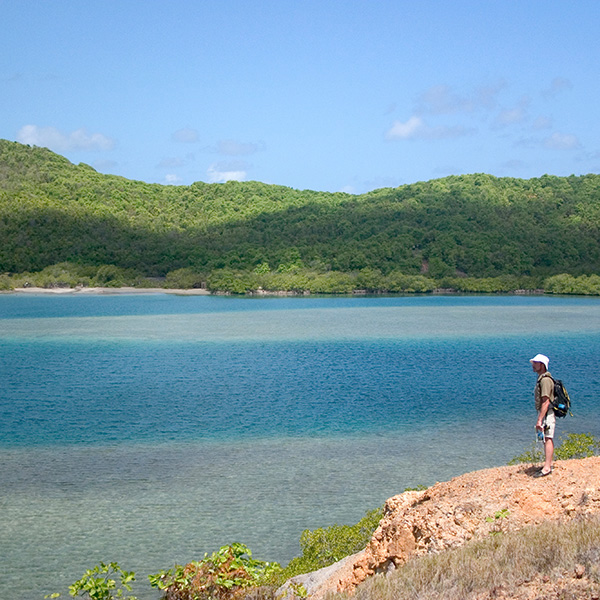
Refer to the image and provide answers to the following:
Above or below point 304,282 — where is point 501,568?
below

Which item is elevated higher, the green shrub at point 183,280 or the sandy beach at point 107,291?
the green shrub at point 183,280

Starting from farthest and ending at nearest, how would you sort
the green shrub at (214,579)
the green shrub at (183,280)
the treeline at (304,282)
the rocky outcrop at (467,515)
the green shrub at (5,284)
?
the green shrub at (183,280) → the treeline at (304,282) → the green shrub at (5,284) → the green shrub at (214,579) → the rocky outcrop at (467,515)

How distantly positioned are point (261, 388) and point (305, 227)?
127431 millimetres

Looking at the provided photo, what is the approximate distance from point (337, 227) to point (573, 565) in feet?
486

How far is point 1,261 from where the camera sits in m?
126

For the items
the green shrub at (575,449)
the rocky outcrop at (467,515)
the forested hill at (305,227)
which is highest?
the forested hill at (305,227)

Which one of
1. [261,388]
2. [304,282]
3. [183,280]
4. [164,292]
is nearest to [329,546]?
[261,388]

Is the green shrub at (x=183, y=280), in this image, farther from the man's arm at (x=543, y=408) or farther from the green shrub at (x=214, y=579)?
the man's arm at (x=543, y=408)

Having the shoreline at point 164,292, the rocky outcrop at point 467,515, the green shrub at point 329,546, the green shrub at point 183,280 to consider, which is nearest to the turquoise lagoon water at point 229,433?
the green shrub at point 329,546

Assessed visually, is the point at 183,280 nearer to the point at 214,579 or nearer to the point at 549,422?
the point at 549,422

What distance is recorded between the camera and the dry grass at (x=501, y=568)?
224 inches

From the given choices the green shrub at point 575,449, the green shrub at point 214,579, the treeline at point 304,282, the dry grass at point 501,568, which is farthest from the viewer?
the treeline at point 304,282

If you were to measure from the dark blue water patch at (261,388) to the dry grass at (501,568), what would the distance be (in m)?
13.7

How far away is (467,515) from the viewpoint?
25.0ft
